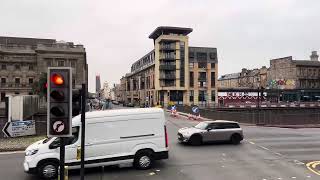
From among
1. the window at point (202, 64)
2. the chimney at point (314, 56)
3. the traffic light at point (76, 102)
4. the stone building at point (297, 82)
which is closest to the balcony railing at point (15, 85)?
the window at point (202, 64)

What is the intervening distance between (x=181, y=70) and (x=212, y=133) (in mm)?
72294

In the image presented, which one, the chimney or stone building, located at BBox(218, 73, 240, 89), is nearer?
the chimney

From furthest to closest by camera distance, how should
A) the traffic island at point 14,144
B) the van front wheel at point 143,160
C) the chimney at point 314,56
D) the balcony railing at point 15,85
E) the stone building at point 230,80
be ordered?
1. the stone building at point 230,80
2. the chimney at point 314,56
3. the balcony railing at point 15,85
4. the traffic island at point 14,144
5. the van front wheel at point 143,160

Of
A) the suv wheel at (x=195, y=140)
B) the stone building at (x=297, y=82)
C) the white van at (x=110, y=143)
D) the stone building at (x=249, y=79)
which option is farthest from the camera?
the stone building at (x=249, y=79)

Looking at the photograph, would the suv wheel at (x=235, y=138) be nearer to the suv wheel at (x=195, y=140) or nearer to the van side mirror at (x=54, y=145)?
the suv wheel at (x=195, y=140)

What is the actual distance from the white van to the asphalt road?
54 centimetres

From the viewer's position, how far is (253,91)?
9425 cm

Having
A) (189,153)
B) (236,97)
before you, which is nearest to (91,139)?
(189,153)

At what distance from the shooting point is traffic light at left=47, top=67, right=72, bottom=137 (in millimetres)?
6500

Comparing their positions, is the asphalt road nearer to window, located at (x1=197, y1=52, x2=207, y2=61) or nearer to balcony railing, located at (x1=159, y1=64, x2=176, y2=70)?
balcony railing, located at (x1=159, y1=64, x2=176, y2=70)

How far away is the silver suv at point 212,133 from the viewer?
20.7 metres

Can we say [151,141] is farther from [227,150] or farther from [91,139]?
[227,150]

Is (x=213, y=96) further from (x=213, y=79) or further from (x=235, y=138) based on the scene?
(x=235, y=138)

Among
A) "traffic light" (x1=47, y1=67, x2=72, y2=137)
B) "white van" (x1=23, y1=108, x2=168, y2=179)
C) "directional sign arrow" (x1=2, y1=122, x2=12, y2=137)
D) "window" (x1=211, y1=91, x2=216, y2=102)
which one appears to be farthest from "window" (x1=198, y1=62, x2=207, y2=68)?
"traffic light" (x1=47, y1=67, x2=72, y2=137)
